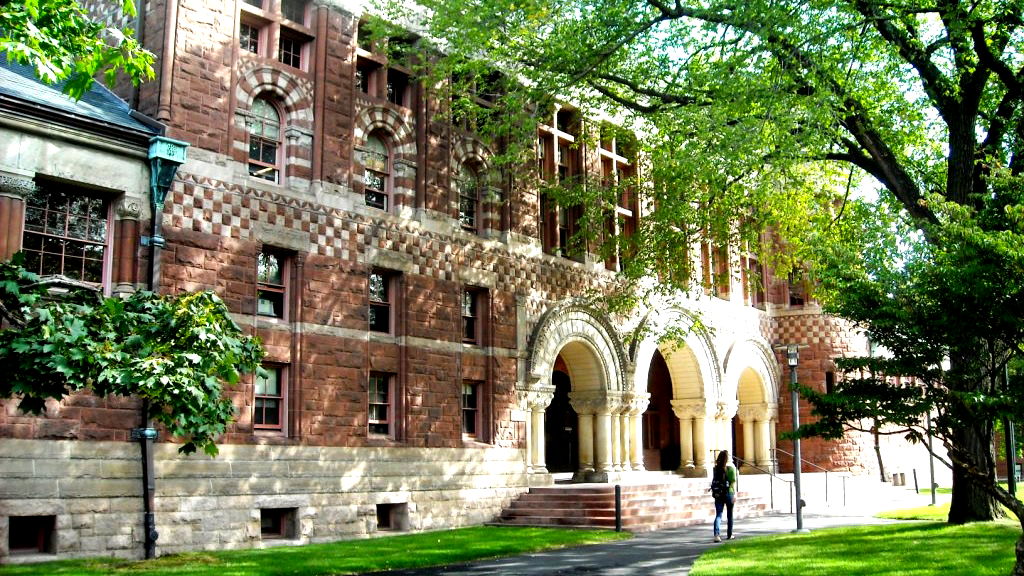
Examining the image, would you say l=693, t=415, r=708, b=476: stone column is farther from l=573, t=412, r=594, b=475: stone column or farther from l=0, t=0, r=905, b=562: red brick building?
l=573, t=412, r=594, b=475: stone column

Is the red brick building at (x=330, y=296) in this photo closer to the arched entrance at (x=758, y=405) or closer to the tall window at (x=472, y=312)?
the tall window at (x=472, y=312)

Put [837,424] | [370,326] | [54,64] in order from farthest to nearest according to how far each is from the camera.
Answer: [370,326] → [837,424] → [54,64]

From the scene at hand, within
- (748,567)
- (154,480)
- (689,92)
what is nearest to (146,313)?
(154,480)

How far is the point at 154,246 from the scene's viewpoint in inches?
688

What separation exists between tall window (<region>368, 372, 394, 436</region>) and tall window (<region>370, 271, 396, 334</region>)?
40.8 inches

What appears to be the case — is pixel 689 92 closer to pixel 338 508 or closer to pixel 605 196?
pixel 605 196

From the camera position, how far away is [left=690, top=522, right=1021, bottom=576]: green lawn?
13859mm

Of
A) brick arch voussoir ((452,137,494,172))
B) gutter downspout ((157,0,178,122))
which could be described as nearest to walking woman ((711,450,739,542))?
brick arch voussoir ((452,137,494,172))

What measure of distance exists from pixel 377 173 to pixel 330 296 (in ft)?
11.3

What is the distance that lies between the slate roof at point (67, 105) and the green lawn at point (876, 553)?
11807 millimetres

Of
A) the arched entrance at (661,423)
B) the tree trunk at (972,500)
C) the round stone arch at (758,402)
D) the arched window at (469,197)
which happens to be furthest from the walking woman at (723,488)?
the arched entrance at (661,423)

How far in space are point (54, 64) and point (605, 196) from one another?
1554cm

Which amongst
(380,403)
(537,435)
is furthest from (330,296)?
(537,435)

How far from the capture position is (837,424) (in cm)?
1377
